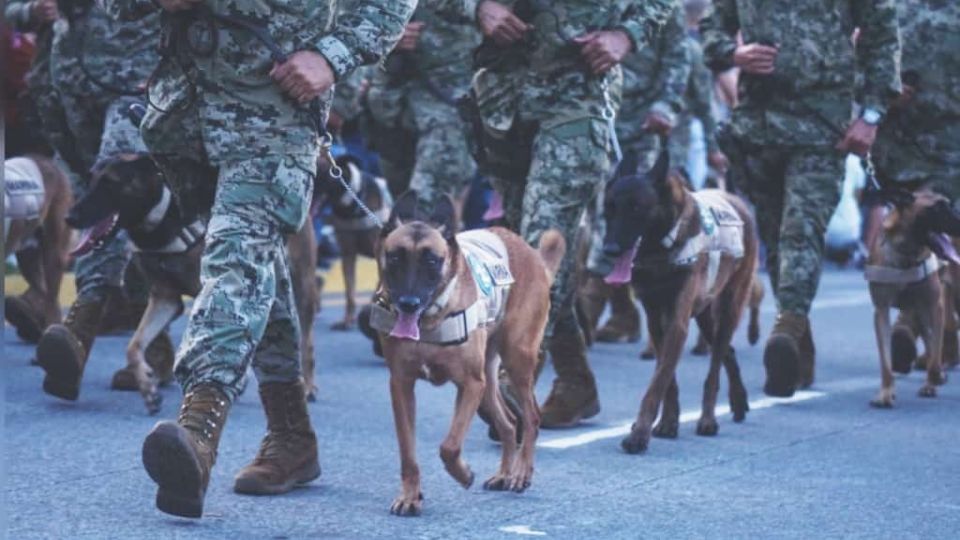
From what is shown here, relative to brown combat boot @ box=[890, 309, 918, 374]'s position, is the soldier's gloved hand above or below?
above

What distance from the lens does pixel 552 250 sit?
6848 mm

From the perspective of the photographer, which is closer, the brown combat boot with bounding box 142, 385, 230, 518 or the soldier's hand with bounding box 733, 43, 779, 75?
the brown combat boot with bounding box 142, 385, 230, 518


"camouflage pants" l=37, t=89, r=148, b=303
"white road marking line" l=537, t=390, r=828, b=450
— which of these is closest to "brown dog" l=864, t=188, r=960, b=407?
"white road marking line" l=537, t=390, r=828, b=450

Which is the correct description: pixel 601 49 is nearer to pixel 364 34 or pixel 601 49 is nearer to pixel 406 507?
pixel 364 34

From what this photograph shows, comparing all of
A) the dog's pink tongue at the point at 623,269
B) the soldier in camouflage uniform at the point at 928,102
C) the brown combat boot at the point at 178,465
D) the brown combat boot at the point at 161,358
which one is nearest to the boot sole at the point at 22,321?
the brown combat boot at the point at 161,358

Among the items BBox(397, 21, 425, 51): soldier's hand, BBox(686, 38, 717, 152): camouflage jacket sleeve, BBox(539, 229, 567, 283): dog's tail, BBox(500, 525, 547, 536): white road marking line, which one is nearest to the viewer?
BBox(500, 525, 547, 536): white road marking line

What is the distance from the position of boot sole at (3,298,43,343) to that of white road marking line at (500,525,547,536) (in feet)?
16.4

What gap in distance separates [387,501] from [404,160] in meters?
5.08

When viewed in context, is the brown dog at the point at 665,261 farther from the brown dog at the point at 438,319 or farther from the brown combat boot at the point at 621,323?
the brown combat boot at the point at 621,323

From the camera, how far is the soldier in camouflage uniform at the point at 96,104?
7.92 metres

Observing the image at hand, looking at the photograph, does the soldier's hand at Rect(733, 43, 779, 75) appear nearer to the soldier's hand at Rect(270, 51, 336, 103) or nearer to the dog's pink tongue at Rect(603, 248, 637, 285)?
the dog's pink tongue at Rect(603, 248, 637, 285)

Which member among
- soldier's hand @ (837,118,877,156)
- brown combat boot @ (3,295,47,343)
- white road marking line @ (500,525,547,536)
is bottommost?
white road marking line @ (500,525,547,536)

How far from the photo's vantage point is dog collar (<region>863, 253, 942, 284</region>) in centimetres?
920

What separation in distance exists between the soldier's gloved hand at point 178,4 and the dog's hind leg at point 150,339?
250 cm
